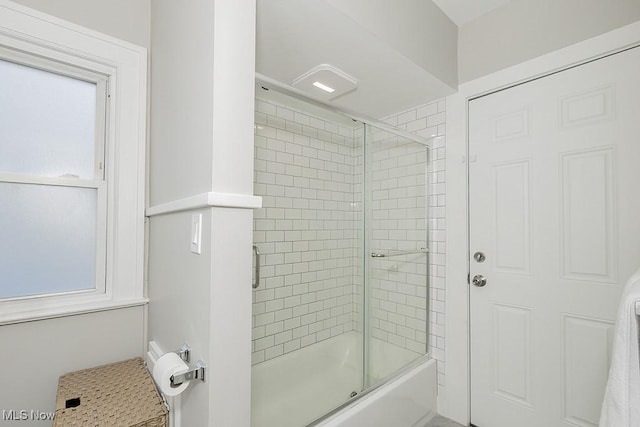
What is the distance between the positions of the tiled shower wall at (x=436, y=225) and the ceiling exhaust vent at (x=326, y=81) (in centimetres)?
66

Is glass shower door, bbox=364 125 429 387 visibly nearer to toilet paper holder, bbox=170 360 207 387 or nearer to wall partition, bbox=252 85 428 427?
wall partition, bbox=252 85 428 427

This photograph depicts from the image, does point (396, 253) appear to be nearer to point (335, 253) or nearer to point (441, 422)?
point (335, 253)

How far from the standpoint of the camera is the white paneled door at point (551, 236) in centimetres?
149

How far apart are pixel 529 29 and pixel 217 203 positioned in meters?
2.07

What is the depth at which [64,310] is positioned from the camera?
132 cm

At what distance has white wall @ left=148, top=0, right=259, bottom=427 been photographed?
3.05 feet

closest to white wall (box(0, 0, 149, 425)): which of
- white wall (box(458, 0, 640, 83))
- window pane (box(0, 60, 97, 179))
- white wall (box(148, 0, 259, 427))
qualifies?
window pane (box(0, 60, 97, 179))

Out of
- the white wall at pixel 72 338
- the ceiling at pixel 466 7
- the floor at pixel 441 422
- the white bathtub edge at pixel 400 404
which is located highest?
the ceiling at pixel 466 7

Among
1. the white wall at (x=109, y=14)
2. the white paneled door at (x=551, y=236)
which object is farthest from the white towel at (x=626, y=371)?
the white wall at (x=109, y=14)

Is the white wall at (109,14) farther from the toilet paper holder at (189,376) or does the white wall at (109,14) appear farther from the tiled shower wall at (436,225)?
the tiled shower wall at (436,225)

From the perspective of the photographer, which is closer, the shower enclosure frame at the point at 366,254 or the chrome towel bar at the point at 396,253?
the shower enclosure frame at the point at 366,254

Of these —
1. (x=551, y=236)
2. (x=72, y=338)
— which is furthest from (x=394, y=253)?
(x=72, y=338)

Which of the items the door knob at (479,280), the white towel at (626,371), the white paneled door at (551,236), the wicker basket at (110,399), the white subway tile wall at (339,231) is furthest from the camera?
the white subway tile wall at (339,231)

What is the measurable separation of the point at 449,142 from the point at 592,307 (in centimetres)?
125
